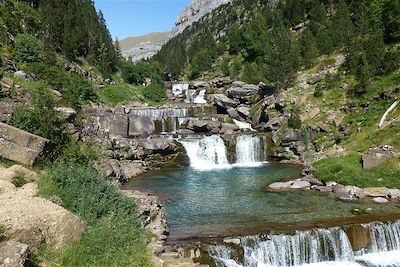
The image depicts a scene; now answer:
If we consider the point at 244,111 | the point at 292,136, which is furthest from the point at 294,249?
the point at 244,111

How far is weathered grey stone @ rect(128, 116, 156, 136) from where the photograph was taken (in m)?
39.1

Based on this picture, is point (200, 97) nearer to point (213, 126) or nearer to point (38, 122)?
point (213, 126)

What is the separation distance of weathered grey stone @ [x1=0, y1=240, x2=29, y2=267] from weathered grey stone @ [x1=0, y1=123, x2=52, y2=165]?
759 cm

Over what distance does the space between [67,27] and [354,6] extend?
47.4 metres

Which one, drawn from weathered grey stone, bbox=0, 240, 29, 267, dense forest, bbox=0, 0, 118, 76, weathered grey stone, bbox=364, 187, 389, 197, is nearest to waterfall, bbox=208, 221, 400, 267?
weathered grey stone, bbox=364, 187, 389, 197

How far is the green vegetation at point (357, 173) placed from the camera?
79.3ft

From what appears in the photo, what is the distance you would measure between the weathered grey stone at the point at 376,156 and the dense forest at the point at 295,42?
13162 mm

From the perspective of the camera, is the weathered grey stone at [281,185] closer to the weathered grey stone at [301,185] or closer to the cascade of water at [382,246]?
the weathered grey stone at [301,185]

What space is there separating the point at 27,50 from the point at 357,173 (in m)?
34.3

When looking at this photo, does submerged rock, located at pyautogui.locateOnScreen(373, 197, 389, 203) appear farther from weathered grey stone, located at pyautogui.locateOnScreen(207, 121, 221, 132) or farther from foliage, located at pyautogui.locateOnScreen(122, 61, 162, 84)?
foliage, located at pyautogui.locateOnScreen(122, 61, 162, 84)

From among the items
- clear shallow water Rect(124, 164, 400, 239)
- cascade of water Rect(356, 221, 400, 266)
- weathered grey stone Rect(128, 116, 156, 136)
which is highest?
weathered grey stone Rect(128, 116, 156, 136)

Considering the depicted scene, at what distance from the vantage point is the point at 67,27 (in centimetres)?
5872

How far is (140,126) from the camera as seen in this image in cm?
3947

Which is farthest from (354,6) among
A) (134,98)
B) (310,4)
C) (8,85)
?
(8,85)
